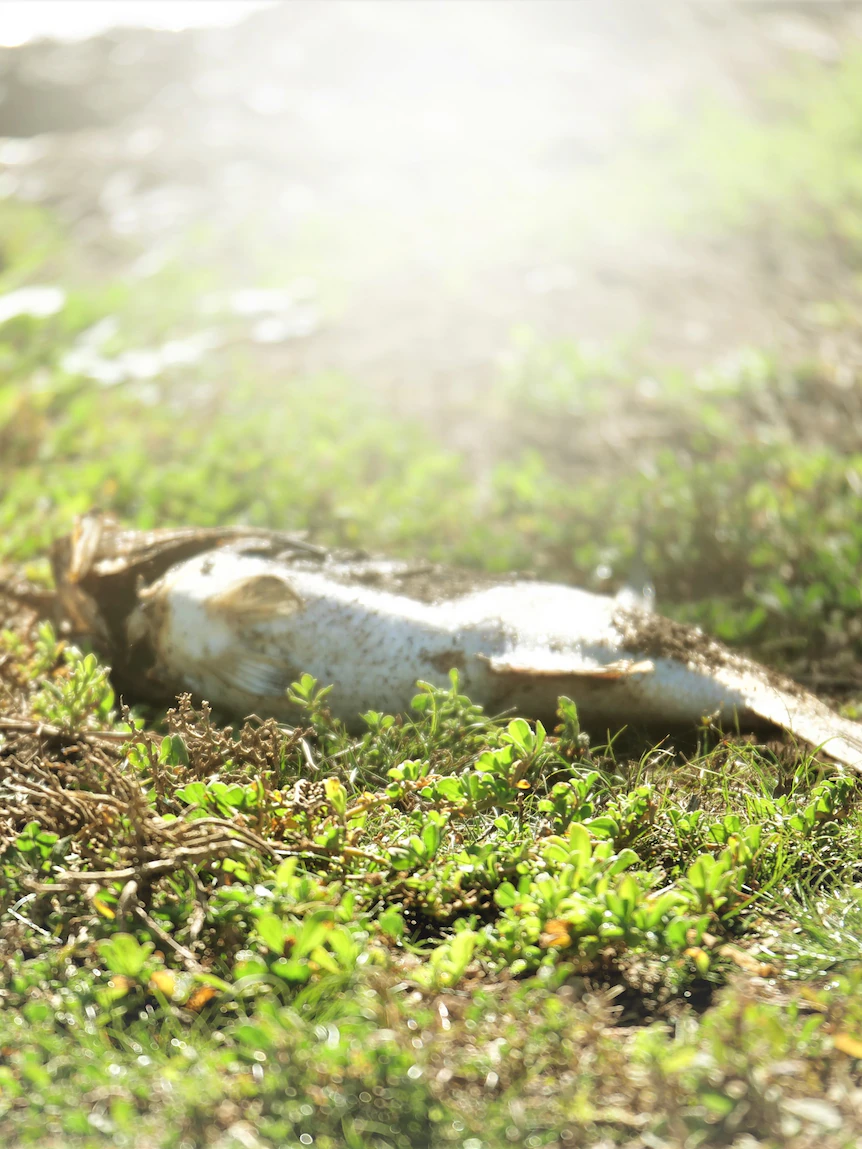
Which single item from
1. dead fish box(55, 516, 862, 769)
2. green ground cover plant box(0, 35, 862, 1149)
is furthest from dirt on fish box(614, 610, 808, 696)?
green ground cover plant box(0, 35, 862, 1149)

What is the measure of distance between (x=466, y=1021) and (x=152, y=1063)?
0.64 m

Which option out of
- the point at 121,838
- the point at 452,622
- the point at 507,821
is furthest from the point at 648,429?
the point at 121,838

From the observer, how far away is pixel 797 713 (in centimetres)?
302

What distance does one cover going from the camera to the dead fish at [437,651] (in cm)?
308

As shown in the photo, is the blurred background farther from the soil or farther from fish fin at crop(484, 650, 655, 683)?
fish fin at crop(484, 650, 655, 683)

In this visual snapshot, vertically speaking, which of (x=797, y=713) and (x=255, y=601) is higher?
(x=255, y=601)

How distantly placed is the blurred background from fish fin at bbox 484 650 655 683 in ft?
3.35

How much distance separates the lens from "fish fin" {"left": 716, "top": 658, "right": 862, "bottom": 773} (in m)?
2.88

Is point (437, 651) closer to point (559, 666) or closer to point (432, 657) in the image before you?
point (432, 657)

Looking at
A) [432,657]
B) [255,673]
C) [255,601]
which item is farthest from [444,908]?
[255,601]

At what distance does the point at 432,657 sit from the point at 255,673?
0.61 m

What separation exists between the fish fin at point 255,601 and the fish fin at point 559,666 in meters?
0.72

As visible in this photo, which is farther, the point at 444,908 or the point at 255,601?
the point at 255,601

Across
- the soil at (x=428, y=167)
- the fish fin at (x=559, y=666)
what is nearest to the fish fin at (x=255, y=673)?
the fish fin at (x=559, y=666)
